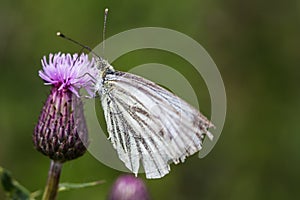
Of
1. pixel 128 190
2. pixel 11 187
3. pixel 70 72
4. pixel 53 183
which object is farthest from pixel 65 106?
pixel 128 190

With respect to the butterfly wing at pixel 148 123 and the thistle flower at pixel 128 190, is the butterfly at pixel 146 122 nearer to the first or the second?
the butterfly wing at pixel 148 123

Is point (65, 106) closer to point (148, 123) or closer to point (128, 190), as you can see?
point (148, 123)

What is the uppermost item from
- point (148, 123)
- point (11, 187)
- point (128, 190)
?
point (148, 123)

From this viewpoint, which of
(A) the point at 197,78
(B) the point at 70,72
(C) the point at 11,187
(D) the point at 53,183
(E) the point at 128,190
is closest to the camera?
(C) the point at 11,187

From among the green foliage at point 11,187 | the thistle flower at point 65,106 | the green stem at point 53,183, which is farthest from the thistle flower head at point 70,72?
the green foliage at point 11,187

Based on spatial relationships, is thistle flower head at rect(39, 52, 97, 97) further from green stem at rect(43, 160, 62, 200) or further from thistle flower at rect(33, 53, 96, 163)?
green stem at rect(43, 160, 62, 200)

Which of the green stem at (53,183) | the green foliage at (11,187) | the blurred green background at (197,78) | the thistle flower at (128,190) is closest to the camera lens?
the green foliage at (11,187)

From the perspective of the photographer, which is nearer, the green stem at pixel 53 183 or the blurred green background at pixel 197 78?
the green stem at pixel 53 183
